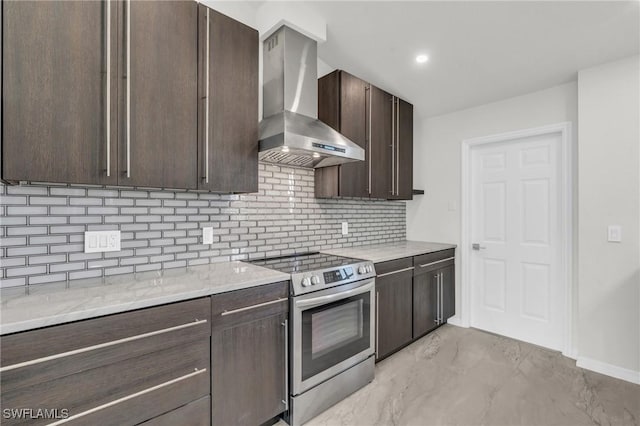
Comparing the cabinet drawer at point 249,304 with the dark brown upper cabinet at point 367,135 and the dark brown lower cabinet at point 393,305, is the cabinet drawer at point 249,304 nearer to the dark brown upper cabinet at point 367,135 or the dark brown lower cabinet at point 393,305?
the dark brown lower cabinet at point 393,305

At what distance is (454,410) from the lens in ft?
6.80

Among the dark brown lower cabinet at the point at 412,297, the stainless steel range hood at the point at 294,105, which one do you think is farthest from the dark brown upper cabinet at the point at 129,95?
the dark brown lower cabinet at the point at 412,297

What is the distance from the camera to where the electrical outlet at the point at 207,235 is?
7.06 feet

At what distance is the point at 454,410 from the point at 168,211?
Answer: 2.35 m

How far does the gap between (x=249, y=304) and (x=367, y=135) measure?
2001mm

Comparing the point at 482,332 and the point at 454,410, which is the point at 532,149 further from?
the point at 454,410

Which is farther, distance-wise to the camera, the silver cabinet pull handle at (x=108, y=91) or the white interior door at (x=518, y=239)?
the white interior door at (x=518, y=239)

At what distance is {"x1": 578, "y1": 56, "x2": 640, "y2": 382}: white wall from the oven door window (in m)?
2.00

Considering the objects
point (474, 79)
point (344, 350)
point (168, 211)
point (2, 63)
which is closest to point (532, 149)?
point (474, 79)

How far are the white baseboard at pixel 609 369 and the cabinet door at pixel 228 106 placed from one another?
316 cm

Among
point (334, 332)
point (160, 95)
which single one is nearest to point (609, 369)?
point (334, 332)

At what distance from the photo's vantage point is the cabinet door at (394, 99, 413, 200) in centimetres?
334

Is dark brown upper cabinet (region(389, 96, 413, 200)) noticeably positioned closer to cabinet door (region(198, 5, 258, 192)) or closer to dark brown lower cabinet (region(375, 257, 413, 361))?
dark brown lower cabinet (region(375, 257, 413, 361))

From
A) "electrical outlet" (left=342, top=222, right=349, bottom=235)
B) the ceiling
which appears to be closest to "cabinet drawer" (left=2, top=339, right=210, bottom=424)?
"electrical outlet" (left=342, top=222, right=349, bottom=235)
